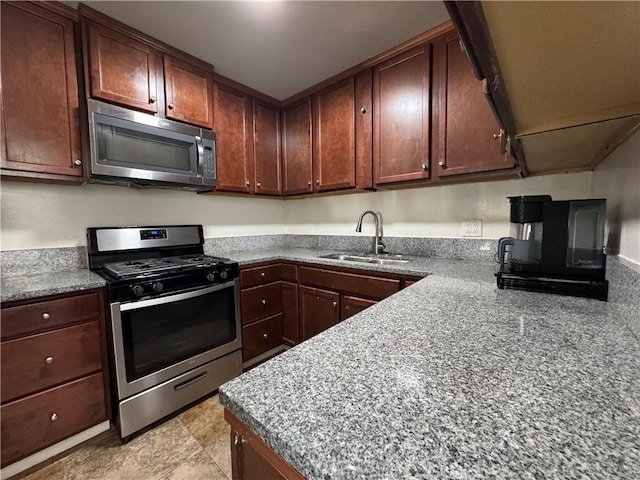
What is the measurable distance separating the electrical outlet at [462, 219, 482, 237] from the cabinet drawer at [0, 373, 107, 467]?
2373 mm

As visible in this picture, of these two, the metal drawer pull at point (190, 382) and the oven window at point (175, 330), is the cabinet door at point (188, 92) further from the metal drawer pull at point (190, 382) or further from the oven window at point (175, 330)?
the metal drawer pull at point (190, 382)

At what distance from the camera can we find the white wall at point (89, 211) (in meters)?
1.57

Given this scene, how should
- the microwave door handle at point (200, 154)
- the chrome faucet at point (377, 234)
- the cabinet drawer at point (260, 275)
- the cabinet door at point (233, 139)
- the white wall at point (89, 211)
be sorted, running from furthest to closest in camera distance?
1. the chrome faucet at point (377, 234)
2. the cabinet door at point (233, 139)
3. the cabinet drawer at point (260, 275)
4. the microwave door handle at point (200, 154)
5. the white wall at point (89, 211)

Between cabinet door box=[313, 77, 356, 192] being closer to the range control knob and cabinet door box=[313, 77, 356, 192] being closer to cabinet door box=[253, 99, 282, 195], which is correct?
cabinet door box=[253, 99, 282, 195]

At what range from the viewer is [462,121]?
1619 millimetres

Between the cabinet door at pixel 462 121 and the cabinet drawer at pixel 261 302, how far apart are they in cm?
152

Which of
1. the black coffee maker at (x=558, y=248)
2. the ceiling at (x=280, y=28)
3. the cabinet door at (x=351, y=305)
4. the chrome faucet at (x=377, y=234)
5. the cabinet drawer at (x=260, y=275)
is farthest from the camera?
the chrome faucet at (x=377, y=234)

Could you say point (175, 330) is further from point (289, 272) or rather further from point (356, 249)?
point (356, 249)

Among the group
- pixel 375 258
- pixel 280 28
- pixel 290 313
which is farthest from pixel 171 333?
pixel 280 28

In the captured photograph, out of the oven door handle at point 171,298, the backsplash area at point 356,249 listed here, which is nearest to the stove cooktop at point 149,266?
the oven door handle at point 171,298

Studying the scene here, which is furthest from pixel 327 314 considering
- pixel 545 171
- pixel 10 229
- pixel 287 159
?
pixel 10 229

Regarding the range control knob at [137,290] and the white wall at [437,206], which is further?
the white wall at [437,206]

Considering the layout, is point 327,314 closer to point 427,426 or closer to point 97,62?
point 427,426

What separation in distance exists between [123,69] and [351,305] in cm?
203
